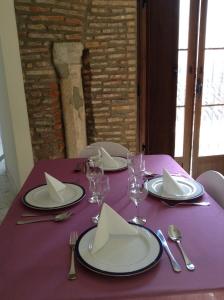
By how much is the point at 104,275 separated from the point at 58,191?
57cm

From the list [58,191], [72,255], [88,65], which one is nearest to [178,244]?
[72,255]

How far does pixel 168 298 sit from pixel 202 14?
2546 millimetres

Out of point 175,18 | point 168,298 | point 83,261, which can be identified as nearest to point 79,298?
point 83,261

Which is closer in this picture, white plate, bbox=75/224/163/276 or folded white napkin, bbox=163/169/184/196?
white plate, bbox=75/224/163/276

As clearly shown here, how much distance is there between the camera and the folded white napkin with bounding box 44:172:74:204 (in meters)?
1.27

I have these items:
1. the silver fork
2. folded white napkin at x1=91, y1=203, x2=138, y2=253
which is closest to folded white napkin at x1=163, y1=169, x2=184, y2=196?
folded white napkin at x1=91, y1=203, x2=138, y2=253

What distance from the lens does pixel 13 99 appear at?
239 cm

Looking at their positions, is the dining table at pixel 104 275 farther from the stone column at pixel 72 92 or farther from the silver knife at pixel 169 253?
the stone column at pixel 72 92

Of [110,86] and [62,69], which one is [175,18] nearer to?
[110,86]

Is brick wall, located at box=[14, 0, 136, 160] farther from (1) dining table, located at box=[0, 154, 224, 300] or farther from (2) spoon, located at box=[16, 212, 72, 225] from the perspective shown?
(2) spoon, located at box=[16, 212, 72, 225]

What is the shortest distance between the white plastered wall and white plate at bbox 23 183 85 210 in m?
1.19

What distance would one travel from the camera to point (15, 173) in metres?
2.70

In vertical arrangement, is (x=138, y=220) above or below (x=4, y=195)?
above

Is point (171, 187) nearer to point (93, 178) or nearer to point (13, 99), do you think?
point (93, 178)
